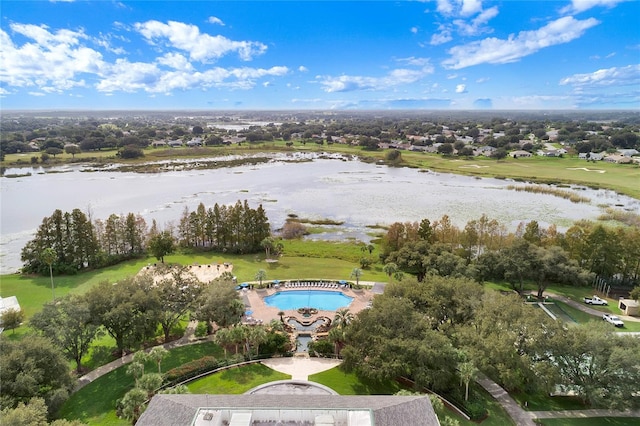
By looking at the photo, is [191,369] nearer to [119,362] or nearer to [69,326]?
[119,362]

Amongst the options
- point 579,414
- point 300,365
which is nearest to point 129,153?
point 300,365

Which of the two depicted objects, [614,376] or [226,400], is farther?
[614,376]

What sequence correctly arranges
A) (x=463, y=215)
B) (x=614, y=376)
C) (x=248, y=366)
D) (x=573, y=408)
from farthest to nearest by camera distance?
(x=463, y=215) → (x=248, y=366) → (x=573, y=408) → (x=614, y=376)

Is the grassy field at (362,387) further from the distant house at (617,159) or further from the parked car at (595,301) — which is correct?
the distant house at (617,159)

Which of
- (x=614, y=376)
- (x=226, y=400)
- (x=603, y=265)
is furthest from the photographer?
(x=603, y=265)

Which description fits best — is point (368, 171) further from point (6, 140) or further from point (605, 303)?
point (6, 140)

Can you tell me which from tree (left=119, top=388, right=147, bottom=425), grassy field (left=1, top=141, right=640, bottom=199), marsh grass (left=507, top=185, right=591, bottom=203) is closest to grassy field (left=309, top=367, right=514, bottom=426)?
tree (left=119, top=388, right=147, bottom=425)

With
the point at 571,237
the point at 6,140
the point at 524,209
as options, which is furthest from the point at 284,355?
the point at 6,140
